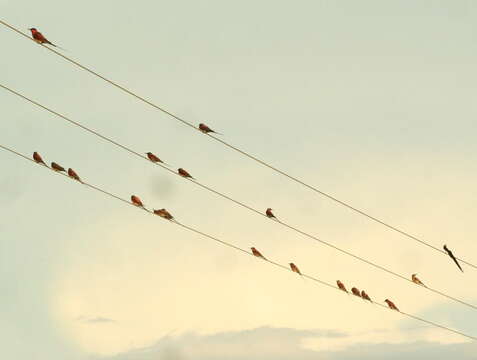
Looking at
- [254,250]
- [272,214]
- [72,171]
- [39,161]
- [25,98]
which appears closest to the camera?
[25,98]

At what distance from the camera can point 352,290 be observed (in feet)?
180

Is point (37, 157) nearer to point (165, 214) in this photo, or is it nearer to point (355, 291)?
point (165, 214)

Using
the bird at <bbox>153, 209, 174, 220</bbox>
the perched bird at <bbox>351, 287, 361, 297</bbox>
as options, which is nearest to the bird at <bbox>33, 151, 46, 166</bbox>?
the bird at <bbox>153, 209, 174, 220</bbox>

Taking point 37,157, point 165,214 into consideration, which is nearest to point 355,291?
point 165,214

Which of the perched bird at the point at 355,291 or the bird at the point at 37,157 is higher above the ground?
the bird at the point at 37,157

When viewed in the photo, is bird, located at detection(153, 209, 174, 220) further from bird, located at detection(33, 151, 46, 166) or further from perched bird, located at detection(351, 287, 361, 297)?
perched bird, located at detection(351, 287, 361, 297)

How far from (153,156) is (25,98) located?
12922 millimetres

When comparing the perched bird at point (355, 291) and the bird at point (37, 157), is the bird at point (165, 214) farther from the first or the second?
the perched bird at point (355, 291)

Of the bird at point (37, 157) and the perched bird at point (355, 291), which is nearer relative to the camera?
the bird at point (37, 157)

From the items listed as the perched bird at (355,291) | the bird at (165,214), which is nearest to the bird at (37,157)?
the bird at (165,214)

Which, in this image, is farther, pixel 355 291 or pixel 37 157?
pixel 355 291

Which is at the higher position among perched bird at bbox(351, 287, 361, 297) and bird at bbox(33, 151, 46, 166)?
bird at bbox(33, 151, 46, 166)

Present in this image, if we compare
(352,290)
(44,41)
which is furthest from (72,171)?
(352,290)

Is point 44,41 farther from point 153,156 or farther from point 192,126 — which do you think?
point 153,156
